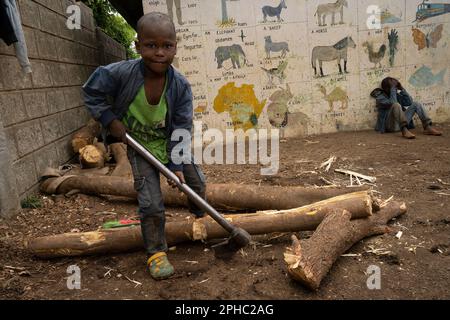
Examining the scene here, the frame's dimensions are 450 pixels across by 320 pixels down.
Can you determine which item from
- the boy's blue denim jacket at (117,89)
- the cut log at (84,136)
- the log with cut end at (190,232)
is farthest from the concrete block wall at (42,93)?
the boy's blue denim jacket at (117,89)

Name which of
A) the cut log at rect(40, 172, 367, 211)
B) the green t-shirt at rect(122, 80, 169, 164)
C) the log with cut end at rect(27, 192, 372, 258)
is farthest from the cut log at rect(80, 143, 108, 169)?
the green t-shirt at rect(122, 80, 169, 164)

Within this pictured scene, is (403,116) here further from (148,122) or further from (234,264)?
(148,122)

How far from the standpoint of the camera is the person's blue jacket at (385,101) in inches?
272

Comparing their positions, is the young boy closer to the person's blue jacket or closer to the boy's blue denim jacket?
the boy's blue denim jacket

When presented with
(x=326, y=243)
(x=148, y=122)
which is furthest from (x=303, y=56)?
(x=326, y=243)

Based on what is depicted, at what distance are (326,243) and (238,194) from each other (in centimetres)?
131

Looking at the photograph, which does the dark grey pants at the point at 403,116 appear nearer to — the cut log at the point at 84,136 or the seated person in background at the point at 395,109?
the seated person in background at the point at 395,109

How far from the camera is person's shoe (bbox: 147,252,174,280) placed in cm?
249

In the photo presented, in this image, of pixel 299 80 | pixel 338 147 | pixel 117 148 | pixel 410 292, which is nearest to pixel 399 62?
pixel 299 80

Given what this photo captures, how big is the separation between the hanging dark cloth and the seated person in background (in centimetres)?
608

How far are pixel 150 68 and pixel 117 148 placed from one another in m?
3.50

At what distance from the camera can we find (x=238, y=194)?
3617 mm

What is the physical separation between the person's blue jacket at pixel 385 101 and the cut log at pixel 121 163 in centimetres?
484

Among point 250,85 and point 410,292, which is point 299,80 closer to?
point 250,85
